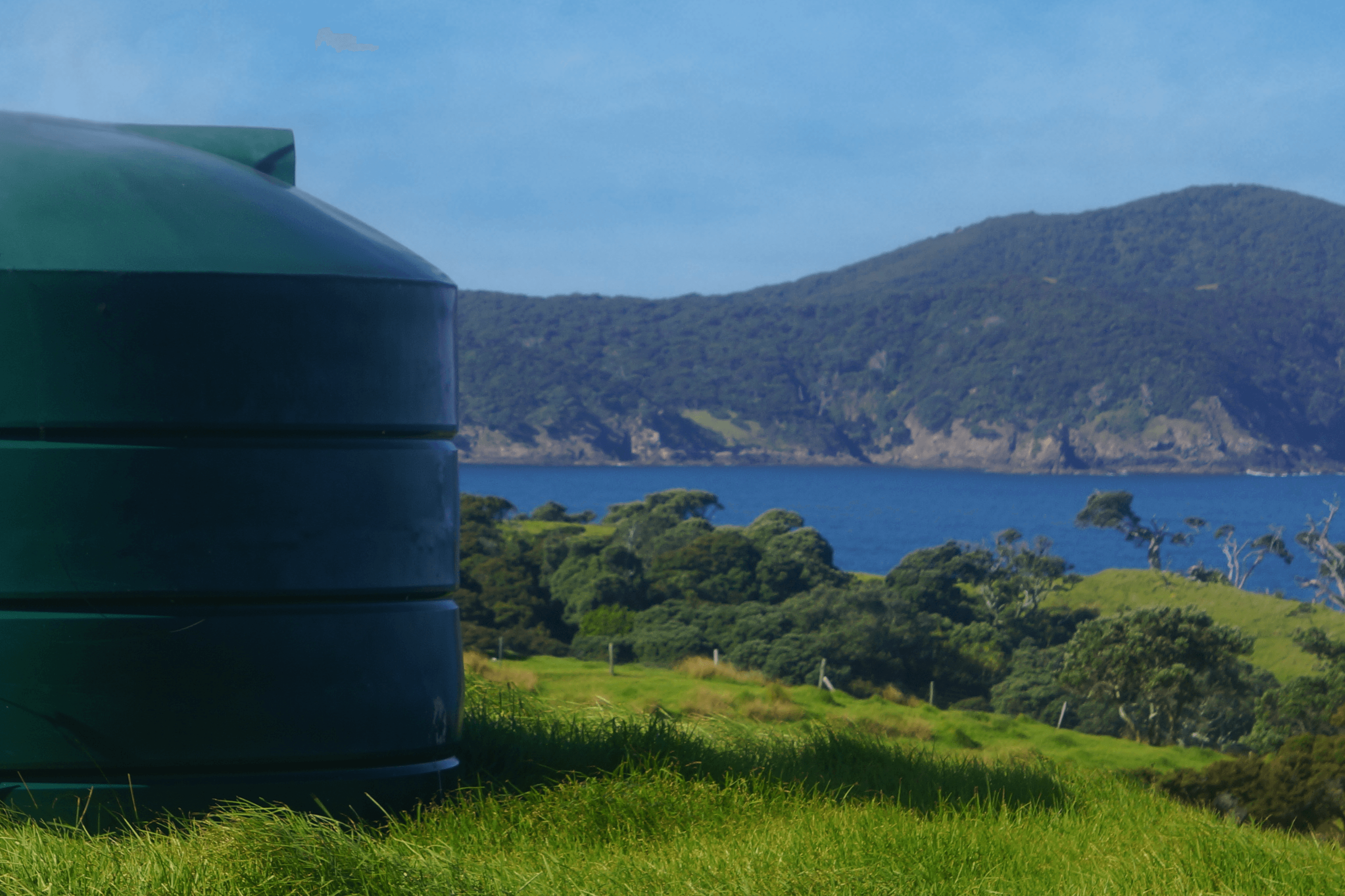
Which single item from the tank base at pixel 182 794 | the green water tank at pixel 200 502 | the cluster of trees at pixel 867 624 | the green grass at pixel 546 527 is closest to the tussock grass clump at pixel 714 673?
the cluster of trees at pixel 867 624

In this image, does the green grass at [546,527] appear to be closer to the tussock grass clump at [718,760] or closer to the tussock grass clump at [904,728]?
the tussock grass clump at [904,728]

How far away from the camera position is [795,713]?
51.5 feet

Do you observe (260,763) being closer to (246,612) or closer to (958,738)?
(246,612)

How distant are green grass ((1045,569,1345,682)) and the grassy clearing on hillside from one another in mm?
32980

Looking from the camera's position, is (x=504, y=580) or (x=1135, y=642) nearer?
(x=1135, y=642)

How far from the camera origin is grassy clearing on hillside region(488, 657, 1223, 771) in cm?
978

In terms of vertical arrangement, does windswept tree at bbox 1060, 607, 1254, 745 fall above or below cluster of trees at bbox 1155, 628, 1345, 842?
below

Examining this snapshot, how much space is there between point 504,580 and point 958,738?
113ft

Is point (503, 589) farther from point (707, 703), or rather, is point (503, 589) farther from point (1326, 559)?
point (1326, 559)

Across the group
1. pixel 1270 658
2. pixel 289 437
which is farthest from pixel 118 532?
pixel 1270 658

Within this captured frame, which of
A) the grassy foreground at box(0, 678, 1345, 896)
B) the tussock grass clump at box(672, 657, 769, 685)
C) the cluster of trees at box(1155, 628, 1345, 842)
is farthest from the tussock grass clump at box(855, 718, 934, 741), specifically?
the grassy foreground at box(0, 678, 1345, 896)

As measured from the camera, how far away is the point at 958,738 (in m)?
20.9

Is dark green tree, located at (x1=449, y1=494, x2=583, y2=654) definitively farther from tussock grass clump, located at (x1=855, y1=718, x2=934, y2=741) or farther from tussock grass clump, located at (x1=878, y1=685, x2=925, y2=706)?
tussock grass clump, located at (x1=855, y1=718, x2=934, y2=741)

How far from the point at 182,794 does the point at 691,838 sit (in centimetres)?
180
